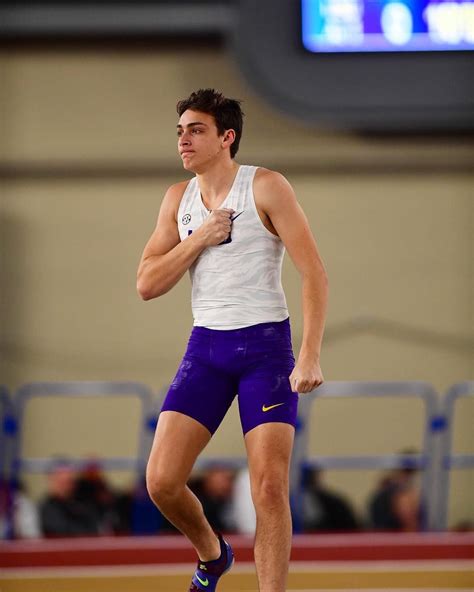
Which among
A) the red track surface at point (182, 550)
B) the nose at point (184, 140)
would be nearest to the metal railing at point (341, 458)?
the red track surface at point (182, 550)

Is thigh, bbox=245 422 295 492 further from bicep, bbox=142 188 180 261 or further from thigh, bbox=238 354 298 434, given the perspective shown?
bicep, bbox=142 188 180 261

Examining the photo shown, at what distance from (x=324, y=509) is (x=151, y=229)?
11.0 feet

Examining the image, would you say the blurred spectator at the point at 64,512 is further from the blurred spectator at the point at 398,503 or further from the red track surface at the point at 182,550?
the blurred spectator at the point at 398,503

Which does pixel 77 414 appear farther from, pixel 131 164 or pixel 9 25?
pixel 9 25

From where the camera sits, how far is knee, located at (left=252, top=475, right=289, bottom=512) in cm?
377

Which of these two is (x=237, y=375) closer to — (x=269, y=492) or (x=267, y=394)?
(x=267, y=394)

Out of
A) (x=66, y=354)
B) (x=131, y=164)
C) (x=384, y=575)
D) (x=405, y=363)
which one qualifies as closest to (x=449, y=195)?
(x=405, y=363)

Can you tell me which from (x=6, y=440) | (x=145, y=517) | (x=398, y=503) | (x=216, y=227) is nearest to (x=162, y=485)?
(x=216, y=227)

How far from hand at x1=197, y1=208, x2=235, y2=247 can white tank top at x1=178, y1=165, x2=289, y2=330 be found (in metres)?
0.04

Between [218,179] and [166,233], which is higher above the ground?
[218,179]

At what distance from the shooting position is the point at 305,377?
372 cm

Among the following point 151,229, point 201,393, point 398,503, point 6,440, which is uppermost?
point 151,229

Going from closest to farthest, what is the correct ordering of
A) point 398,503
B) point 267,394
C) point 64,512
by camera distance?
1. point 267,394
2. point 64,512
3. point 398,503

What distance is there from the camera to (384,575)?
646cm
